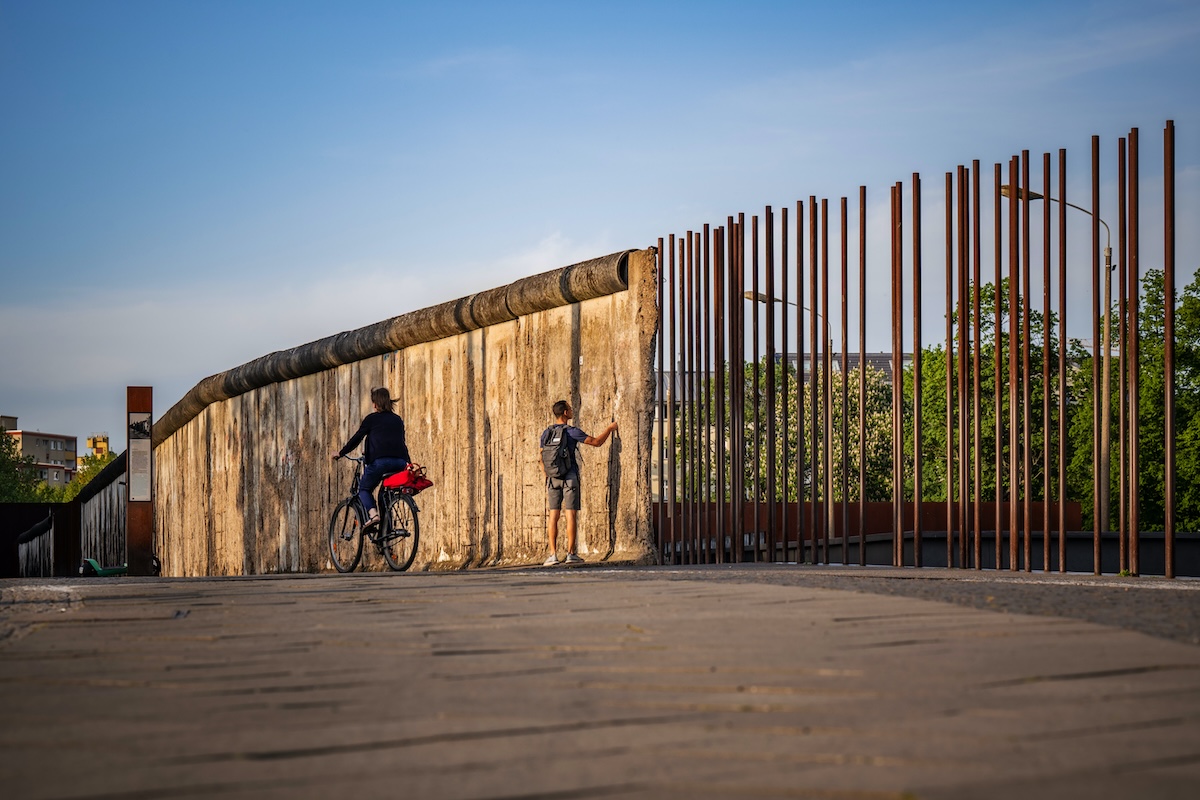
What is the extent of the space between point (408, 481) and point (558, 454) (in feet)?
4.80

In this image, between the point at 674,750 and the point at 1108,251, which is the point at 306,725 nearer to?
the point at 674,750

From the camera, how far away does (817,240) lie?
10.4 metres

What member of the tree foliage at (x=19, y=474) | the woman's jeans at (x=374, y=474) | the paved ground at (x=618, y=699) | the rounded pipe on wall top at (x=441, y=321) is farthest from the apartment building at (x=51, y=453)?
the paved ground at (x=618, y=699)

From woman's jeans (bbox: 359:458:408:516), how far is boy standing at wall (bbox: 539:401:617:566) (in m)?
1.34

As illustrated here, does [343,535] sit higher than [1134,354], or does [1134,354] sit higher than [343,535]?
[1134,354]

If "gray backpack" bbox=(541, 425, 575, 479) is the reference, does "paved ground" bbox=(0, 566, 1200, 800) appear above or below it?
below

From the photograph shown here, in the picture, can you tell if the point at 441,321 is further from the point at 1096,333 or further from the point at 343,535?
the point at 1096,333

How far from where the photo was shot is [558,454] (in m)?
10.8

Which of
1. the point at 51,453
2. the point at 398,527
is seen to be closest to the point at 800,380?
the point at 398,527

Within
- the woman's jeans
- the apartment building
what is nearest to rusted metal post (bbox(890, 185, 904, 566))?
the woman's jeans

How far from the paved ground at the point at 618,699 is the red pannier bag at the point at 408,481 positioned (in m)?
5.89

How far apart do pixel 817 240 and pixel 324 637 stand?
21.3 ft

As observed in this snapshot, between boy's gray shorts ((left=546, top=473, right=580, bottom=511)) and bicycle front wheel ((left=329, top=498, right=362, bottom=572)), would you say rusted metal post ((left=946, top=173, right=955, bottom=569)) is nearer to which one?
boy's gray shorts ((left=546, top=473, right=580, bottom=511))

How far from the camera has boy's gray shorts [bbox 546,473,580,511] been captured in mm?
10898
